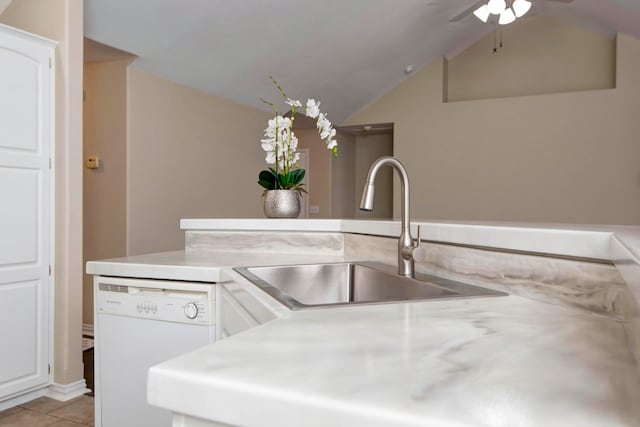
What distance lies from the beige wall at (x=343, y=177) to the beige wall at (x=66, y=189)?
4539mm

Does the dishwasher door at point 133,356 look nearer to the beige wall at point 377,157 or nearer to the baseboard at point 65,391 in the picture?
the baseboard at point 65,391

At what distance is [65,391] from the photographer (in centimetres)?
273

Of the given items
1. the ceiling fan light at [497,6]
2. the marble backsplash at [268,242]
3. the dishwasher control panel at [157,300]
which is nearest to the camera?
the dishwasher control panel at [157,300]

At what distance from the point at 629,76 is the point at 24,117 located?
5795 millimetres

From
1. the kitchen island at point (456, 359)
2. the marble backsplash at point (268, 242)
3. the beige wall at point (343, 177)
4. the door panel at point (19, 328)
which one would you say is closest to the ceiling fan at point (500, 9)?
the beige wall at point (343, 177)

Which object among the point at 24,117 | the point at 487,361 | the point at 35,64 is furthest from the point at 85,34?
the point at 487,361

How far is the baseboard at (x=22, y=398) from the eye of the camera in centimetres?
258

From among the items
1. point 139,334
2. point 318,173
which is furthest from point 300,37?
point 139,334

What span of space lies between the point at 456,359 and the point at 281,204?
1811 mm

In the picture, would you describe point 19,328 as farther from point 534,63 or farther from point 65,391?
point 534,63

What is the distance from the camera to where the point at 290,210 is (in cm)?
240

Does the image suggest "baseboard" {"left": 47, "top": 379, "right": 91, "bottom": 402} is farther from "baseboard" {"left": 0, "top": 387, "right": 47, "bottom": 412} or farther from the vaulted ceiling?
the vaulted ceiling

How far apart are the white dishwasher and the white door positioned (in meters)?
1.04

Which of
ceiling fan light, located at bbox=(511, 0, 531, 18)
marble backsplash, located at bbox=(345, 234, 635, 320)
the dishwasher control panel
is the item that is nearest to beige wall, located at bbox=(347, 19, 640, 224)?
ceiling fan light, located at bbox=(511, 0, 531, 18)
